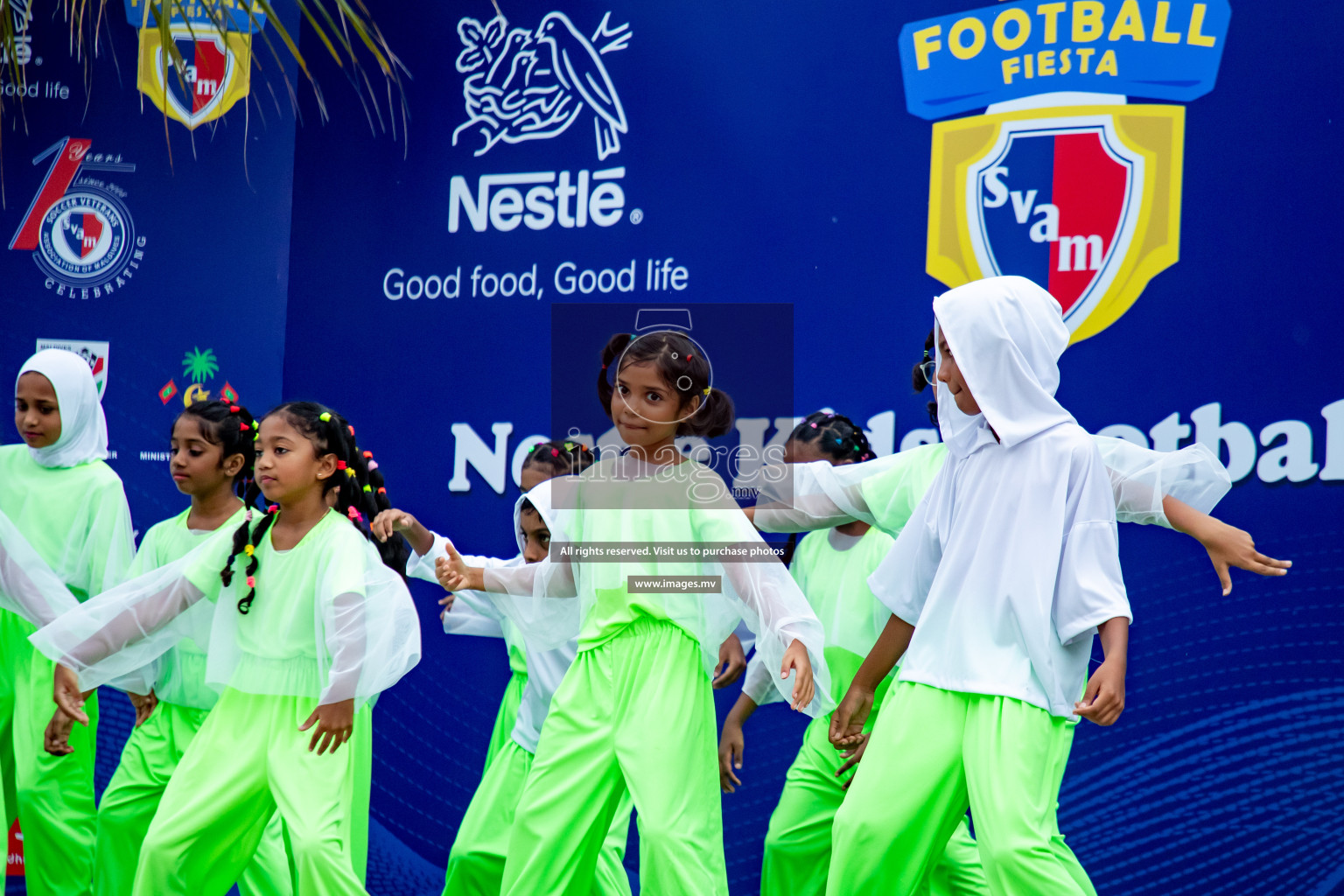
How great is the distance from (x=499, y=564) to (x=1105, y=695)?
182 cm

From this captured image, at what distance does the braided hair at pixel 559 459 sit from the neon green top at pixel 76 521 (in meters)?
1.43

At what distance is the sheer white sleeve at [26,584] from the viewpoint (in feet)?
12.9

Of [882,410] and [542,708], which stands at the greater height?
[882,410]

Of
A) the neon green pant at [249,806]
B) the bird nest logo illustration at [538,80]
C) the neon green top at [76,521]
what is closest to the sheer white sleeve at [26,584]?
the neon green top at [76,521]

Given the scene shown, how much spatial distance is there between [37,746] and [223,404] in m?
1.25

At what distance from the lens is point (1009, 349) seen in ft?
9.30

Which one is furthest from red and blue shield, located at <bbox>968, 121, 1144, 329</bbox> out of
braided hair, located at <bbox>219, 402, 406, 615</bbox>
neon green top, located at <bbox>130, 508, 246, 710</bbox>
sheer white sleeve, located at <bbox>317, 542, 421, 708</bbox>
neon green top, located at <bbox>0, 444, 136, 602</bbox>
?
A: neon green top, located at <bbox>0, 444, 136, 602</bbox>

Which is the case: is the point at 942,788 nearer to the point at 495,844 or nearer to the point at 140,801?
the point at 495,844

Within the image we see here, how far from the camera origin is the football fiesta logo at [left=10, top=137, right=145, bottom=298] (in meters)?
5.73

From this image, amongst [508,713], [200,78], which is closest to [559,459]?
[508,713]

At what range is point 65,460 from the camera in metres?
4.68

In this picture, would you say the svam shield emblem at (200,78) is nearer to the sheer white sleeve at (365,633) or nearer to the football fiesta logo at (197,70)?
the football fiesta logo at (197,70)

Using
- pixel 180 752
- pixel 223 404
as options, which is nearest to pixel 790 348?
pixel 223 404

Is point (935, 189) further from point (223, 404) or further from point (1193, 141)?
point (223, 404)
